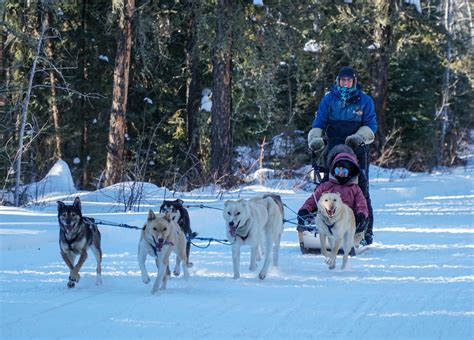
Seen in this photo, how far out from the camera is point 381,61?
27.3 meters

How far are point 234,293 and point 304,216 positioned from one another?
9.33ft

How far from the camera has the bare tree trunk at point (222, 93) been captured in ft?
59.4

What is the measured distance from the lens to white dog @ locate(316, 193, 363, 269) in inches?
343

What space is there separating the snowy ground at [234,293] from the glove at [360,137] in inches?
59.7

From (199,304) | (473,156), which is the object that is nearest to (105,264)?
(199,304)

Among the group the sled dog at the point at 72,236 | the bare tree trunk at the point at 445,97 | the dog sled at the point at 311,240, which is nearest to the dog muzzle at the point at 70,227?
the sled dog at the point at 72,236

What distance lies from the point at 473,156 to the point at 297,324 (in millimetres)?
50086

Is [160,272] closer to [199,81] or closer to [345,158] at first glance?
[345,158]

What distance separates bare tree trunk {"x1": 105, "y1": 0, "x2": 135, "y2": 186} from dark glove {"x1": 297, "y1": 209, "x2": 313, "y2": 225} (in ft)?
32.6

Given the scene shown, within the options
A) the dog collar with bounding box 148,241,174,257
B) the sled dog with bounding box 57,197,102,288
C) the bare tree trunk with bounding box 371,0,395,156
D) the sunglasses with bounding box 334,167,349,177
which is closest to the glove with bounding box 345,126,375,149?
the sunglasses with bounding box 334,167,349,177

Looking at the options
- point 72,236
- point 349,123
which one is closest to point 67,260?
point 72,236

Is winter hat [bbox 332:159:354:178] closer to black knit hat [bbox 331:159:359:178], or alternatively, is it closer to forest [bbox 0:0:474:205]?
black knit hat [bbox 331:159:359:178]

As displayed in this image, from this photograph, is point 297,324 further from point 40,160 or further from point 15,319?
point 40,160

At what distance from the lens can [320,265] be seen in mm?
9000
